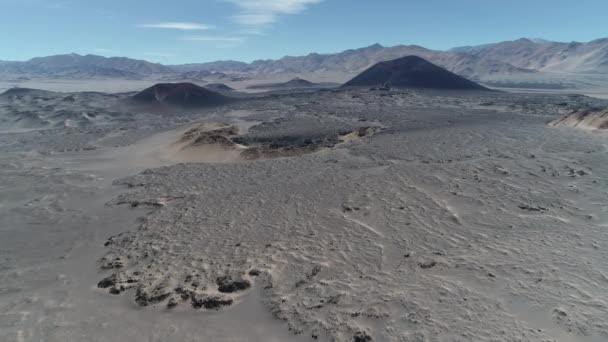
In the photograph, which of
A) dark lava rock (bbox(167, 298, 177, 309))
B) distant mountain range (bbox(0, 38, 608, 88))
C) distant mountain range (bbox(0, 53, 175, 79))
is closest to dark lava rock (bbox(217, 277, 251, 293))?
dark lava rock (bbox(167, 298, 177, 309))

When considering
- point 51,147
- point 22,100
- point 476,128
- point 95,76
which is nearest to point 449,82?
point 476,128

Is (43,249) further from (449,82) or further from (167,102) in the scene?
(449,82)

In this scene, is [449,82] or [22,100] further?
[449,82]

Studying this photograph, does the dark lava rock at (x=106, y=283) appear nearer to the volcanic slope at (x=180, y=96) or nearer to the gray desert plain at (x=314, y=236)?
the gray desert plain at (x=314, y=236)

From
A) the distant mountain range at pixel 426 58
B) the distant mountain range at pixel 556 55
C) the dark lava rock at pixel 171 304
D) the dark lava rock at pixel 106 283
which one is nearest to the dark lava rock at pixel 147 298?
the dark lava rock at pixel 171 304

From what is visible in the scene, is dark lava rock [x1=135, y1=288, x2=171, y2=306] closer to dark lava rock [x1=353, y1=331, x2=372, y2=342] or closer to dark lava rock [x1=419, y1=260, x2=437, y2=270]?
dark lava rock [x1=353, y1=331, x2=372, y2=342]

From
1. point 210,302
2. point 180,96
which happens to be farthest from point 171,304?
point 180,96
